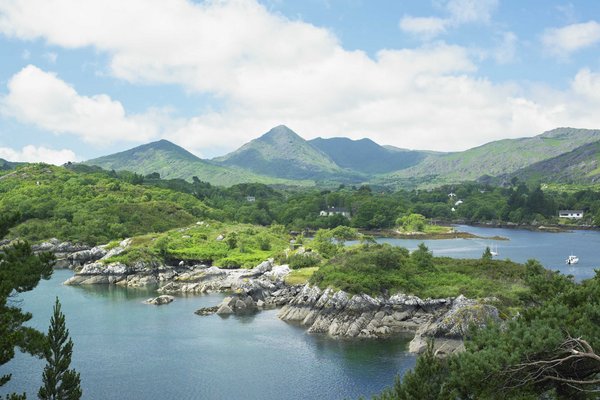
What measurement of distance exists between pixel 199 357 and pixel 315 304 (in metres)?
16.0

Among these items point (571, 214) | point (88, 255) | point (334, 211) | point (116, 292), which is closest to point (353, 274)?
point (116, 292)

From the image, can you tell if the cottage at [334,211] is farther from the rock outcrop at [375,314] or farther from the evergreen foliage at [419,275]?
the rock outcrop at [375,314]

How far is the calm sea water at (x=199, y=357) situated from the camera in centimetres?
4181

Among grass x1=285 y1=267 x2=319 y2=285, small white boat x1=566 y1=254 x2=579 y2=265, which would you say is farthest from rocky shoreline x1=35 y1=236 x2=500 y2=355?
small white boat x1=566 y1=254 x2=579 y2=265

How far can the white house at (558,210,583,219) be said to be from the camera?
184450 mm

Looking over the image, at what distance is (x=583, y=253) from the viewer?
4537 inches

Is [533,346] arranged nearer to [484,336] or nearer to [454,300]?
[484,336]

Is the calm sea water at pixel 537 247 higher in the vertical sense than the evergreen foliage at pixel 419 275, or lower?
lower

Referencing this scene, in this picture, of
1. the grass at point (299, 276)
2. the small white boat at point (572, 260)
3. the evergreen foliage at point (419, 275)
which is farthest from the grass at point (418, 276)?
the small white boat at point (572, 260)

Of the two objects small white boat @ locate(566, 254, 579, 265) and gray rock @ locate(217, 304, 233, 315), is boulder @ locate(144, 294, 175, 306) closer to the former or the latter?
gray rock @ locate(217, 304, 233, 315)

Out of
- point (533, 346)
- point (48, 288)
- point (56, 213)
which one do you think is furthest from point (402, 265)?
point (56, 213)

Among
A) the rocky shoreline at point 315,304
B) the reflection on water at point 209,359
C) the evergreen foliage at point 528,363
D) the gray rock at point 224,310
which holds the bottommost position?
the reflection on water at point 209,359

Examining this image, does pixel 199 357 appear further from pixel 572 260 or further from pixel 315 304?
pixel 572 260

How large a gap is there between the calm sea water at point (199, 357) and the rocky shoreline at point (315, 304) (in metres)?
2.15
